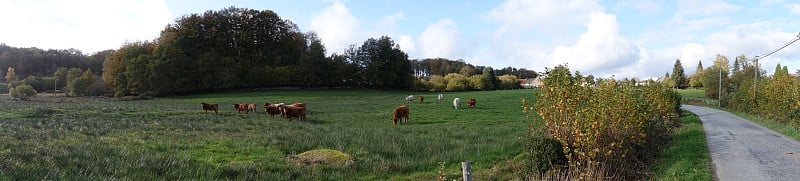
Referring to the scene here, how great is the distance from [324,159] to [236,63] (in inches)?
2847

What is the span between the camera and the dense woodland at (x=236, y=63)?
71.6 metres

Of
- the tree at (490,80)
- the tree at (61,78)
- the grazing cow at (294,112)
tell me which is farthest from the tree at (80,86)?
the tree at (490,80)

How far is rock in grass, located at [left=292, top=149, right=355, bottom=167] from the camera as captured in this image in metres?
10.7

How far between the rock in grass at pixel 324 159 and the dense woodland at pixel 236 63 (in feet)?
218

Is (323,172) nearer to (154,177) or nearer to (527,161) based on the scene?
(154,177)

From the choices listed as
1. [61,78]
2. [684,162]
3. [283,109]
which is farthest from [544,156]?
[61,78]

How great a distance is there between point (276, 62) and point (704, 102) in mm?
66997

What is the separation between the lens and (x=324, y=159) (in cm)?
1091

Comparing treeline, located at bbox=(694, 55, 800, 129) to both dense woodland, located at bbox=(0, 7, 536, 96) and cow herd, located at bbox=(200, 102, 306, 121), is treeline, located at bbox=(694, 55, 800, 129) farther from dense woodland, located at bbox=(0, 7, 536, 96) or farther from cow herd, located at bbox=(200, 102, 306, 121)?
dense woodland, located at bbox=(0, 7, 536, 96)

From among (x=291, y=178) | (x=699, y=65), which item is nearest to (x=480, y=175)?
(x=291, y=178)

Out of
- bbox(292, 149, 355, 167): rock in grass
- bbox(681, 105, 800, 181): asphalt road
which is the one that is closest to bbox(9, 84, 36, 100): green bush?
bbox(292, 149, 355, 167): rock in grass

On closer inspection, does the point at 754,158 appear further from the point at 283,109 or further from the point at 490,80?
the point at 490,80

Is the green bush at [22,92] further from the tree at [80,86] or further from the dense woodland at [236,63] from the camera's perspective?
the tree at [80,86]

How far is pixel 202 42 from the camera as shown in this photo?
79.1m
